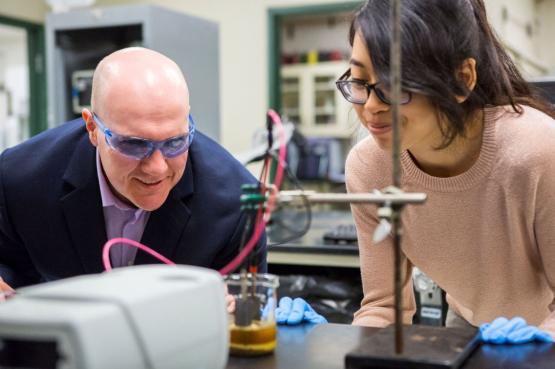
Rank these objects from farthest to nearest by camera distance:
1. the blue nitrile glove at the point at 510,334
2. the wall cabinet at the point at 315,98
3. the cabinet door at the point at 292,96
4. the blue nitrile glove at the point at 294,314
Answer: the cabinet door at the point at 292,96 → the wall cabinet at the point at 315,98 → the blue nitrile glove at the point at 294,314 → the blue nitrile glove at the point at 510,334

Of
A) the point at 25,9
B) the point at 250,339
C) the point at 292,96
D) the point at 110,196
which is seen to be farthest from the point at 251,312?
the point at 292,96

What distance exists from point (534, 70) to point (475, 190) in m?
5.45

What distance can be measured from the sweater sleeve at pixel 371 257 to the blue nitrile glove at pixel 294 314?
8.7 inches

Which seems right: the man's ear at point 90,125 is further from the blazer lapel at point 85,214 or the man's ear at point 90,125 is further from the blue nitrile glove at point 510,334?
the blue nitrile glove at point 510,334

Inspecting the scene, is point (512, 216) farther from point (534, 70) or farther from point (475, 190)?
point (534, 70)

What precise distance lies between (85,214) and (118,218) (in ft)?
0.23

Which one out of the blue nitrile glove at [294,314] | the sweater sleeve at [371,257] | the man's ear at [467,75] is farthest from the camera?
the sweater sleeve at [371,257]

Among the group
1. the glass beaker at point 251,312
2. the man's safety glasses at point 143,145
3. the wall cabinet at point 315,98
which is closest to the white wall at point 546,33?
the wall cabinet at point 315,98

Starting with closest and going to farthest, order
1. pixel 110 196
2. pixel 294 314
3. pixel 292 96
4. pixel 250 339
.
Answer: pixel 250 339
pixel 294 314
pixel 110 196
pixel 292 96

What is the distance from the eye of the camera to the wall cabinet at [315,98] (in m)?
6.70

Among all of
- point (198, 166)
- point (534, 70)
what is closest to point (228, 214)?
point (198, 166)

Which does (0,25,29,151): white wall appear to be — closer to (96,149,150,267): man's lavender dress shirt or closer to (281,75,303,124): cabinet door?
(281,75,303,124): cabinet door

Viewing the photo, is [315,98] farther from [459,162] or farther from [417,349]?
[417,349]

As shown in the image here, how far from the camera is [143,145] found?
3.81 ft
